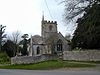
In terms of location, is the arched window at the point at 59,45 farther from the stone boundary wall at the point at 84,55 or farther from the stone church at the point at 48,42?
the stone boundary wall at the point at 84,55

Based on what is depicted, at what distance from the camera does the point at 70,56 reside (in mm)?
61781

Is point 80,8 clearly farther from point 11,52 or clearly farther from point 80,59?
point 11,52

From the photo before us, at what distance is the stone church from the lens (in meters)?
102

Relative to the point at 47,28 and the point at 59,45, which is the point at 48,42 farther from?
the point at 47,28

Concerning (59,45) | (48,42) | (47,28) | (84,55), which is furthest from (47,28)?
(84,55)

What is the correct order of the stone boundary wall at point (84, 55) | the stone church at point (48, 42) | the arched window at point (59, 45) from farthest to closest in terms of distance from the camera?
1. the arched window at point (59, 45)
2. the stone church at point (48, 42)
3. the stone boundary wall at point (84, 55)

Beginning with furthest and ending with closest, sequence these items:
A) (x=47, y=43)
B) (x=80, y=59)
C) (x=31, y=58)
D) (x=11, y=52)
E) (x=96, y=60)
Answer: (x=11, y=52), (x=47, y=43), (x=31, y=58), (x=80, y=59), (x=96, y=60)

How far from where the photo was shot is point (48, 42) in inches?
4033

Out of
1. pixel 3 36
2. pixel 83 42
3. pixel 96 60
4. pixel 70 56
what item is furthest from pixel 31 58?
pixel 3 36

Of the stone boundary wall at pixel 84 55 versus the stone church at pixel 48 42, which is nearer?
the stone boundary wall at pixel 84 55

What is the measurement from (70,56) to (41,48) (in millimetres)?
48836

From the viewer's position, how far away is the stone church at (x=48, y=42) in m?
102

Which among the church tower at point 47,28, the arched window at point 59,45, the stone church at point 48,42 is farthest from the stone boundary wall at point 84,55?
the church tower at point 47,28

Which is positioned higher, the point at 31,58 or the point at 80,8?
the point at 80,8
